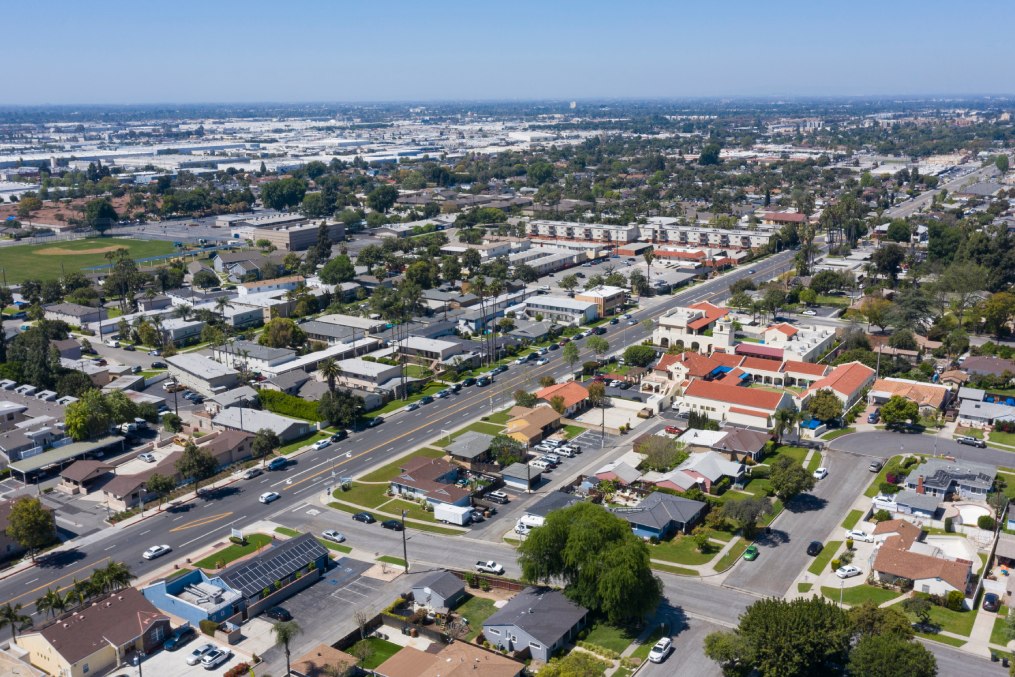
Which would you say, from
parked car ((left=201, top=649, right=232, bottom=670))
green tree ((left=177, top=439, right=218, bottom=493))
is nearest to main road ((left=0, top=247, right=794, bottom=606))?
green tree ((left=177, top=439, right=218, bottom=493))

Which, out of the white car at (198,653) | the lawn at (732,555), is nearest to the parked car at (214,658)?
the white car at (198,653)

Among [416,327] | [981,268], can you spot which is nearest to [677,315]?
[416,327]

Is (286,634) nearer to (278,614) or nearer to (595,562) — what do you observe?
(278,614)

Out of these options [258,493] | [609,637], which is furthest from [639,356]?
[609,637]

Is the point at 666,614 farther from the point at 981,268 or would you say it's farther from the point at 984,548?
the point at 981,268

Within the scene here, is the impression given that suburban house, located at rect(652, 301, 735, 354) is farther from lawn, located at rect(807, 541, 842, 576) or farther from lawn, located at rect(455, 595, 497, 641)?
lawn, located at rect(455, 595, 497, 641)
